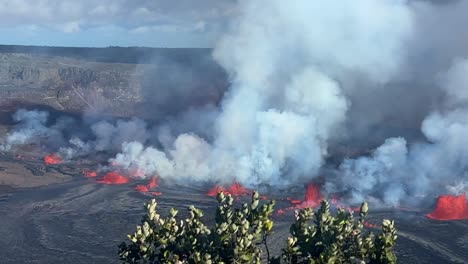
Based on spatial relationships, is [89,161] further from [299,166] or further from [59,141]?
[299,166]

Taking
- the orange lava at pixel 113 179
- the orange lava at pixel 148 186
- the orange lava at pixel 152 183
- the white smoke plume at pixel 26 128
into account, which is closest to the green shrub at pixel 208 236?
the orange lava at pixel 148 186

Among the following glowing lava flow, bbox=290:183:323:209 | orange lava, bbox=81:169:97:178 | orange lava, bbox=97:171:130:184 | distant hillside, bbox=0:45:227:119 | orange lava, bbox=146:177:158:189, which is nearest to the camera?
glowing lava flow, bbox=290:183:323:209

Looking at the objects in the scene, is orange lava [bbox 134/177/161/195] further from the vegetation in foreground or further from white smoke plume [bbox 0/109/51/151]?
the vegetation in foreground

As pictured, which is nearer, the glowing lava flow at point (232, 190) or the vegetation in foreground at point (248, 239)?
the vegetation in foreground at point (248, 239)

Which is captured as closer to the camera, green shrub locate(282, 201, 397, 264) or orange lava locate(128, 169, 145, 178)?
green shrub locate(282, 201, 397, 264)

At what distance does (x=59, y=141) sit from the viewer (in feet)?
283

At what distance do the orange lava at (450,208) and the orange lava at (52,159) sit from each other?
50657mm

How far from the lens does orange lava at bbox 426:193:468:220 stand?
1945 inches

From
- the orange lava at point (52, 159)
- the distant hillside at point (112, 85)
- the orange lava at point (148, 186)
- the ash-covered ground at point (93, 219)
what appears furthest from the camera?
the distant hillside at point (112, 85)

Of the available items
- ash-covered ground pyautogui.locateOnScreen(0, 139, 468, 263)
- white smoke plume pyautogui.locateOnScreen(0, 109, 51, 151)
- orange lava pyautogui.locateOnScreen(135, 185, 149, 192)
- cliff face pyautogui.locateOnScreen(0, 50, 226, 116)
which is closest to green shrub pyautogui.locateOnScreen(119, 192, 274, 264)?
ash-covered ground pyautogui.locateOnScreen(0, 139, 468, 263)

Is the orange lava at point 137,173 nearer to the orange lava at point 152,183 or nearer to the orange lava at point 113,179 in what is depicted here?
the orange lava at point 113,179

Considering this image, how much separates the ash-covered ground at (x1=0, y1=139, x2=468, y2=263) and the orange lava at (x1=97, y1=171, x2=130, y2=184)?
1232 mm

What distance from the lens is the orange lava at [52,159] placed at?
7569 cm

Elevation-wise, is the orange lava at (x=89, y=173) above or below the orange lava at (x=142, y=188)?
below
